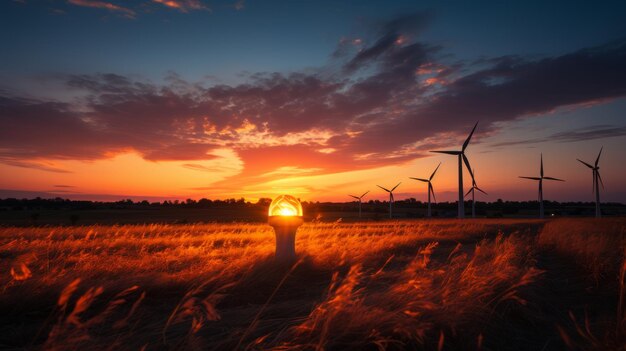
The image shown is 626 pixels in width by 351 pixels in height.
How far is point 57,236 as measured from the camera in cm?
1531

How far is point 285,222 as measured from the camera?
8273 mm

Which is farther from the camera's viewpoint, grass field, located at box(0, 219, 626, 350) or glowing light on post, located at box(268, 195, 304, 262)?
glowing light on post, located at box(268, 195, 304, 262)

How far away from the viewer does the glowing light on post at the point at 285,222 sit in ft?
26.7

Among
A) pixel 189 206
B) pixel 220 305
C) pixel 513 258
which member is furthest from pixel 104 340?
pixel 189 206

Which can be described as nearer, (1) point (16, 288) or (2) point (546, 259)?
(1) point (16, 288)

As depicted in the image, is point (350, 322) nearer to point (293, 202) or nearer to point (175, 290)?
point (175, 290)

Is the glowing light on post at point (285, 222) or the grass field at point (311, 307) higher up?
the glowing light on post at point (285, 222)

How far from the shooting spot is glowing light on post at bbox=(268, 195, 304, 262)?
8.15 m

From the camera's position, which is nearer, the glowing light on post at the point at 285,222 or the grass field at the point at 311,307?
the grass field at the point at 311,307

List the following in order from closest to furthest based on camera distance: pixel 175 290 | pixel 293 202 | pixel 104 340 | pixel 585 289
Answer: pixel 104 340 < pixel 175 290 < pixel 585 289 < pixel 293 202

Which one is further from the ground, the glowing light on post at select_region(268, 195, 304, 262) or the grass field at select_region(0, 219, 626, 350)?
the glowing light on post at select_region(268, 195, 304, 262)

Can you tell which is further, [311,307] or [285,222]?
[285,222]

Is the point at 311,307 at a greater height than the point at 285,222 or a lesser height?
lesser

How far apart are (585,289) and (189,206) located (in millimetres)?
102559
